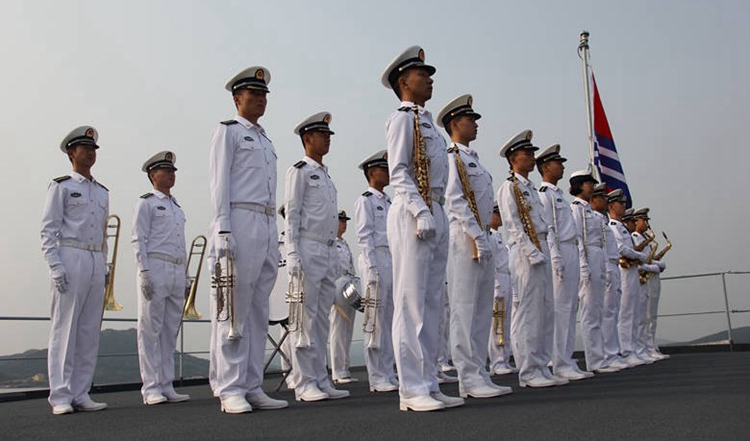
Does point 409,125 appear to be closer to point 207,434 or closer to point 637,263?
point 207,434

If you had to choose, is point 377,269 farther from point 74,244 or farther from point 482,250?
point 74,244

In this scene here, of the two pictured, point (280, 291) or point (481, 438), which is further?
point (280, 291)

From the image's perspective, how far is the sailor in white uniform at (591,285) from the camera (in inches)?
331

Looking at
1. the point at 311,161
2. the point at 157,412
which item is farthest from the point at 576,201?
the point at 157,412

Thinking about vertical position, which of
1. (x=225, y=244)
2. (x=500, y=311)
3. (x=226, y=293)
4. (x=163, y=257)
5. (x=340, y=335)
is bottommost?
(x=340, y=335)

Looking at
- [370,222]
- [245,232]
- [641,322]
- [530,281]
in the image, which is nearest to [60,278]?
[245,232]

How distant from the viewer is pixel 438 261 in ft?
15.8

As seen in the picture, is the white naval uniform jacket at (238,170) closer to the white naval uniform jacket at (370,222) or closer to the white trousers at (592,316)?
the white naval uniform jacket at (370,222)

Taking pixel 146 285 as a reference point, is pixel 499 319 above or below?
below

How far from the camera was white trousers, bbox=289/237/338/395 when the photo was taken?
6082mm

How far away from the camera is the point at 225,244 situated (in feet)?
15.9

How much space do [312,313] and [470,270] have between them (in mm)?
1499

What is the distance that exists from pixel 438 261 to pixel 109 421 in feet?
8.22

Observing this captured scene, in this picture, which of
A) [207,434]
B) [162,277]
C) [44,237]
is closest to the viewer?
[207,434]
